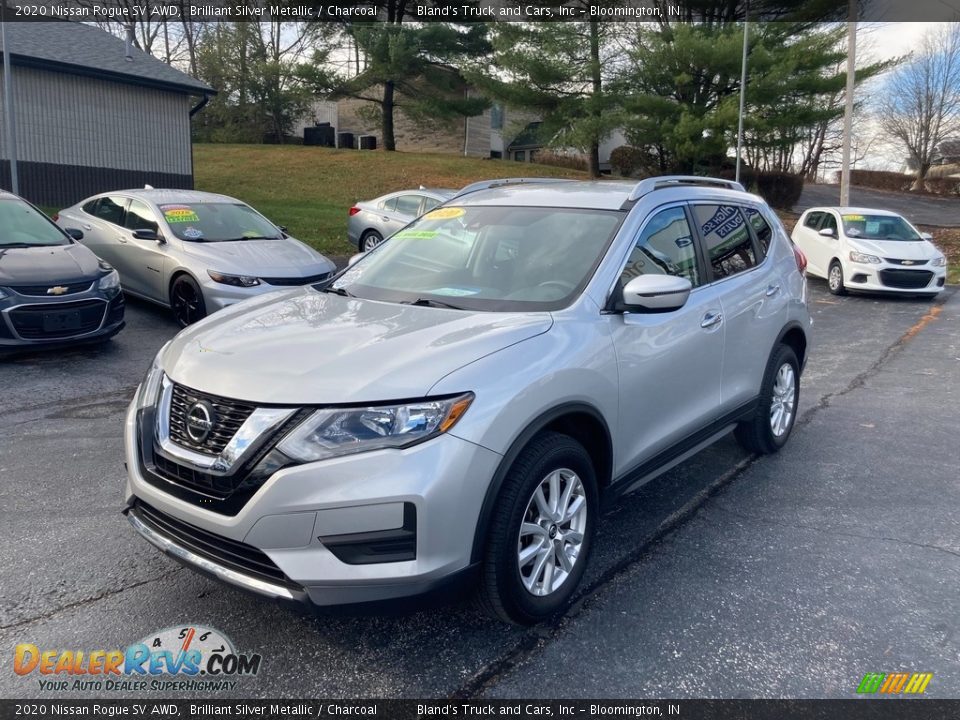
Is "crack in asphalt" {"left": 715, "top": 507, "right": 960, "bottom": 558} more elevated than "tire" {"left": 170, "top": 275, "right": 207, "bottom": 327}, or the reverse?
"tire" {"left": 170, "top": 275, "right": 207, "bottom": 327}

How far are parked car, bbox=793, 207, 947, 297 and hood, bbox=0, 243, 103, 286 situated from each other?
11.8 metres

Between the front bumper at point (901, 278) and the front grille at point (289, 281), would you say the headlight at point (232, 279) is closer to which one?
the front grille at point (289, 281)

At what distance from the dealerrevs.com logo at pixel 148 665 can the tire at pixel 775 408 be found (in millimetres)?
3537

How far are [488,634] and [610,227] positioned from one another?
204cm

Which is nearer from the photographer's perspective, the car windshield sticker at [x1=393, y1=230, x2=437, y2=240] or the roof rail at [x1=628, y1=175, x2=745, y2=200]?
the roof rail at [x1=628, y1=175, x2=745, y2=200]

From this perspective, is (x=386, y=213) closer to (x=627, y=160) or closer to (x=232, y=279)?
(x=232, y=279)

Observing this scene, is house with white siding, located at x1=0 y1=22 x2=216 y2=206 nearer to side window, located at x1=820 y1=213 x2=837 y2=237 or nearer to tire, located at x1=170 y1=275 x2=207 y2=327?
tire, located at x1=170 y1=275 x2=207 y2=327

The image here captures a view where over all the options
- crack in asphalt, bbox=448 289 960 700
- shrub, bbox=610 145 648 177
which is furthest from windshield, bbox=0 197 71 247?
shrub, bbox=610 145 648 177

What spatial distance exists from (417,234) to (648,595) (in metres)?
2.35

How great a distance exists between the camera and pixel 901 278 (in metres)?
13.3

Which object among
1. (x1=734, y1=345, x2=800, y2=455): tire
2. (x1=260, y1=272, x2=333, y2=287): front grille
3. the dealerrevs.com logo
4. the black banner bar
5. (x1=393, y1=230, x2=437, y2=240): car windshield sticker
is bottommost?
the black banner bar

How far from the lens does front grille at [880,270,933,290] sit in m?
13.3

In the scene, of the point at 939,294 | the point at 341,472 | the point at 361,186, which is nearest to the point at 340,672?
the point at 341,472

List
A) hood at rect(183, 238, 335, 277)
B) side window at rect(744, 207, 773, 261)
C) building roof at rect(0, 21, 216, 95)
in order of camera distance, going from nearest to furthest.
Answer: side window at rect(744, 207, 773, 261) → hood at rect(183, 238, 335, 277) → building roof at rect(0, 21, 216, 95)
